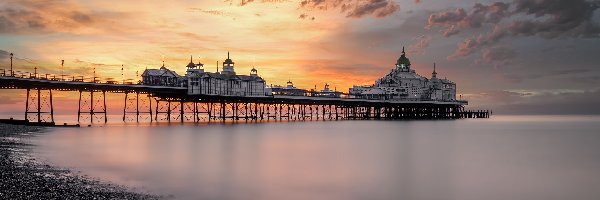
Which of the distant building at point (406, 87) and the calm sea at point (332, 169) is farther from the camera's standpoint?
the distant building at point (406, 87)

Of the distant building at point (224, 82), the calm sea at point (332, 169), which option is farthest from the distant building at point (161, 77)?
the calm sea at point (332, 169)

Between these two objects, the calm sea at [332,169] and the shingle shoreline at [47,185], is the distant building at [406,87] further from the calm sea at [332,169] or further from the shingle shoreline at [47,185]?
the shingle shoreline at [47,185]

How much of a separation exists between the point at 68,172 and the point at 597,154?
36.6m

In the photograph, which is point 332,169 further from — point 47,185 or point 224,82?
point 224,82

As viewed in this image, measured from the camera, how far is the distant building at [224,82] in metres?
84.4

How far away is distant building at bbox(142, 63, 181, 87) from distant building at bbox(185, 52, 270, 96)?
6.86 ft

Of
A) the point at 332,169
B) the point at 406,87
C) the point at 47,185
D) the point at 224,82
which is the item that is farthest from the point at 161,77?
the point at 47,185

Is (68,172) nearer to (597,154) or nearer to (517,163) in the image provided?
(517,163)

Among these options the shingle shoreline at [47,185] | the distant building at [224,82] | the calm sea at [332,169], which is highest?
the distant building at [224,82]

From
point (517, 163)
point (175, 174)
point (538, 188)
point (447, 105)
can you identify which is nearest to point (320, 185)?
point (175, 174)

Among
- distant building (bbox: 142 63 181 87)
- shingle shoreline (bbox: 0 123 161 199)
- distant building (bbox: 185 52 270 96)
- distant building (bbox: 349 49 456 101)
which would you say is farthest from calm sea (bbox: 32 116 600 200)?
distant building (bbox: 349 49 456 101)

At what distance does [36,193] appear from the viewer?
50.6 feet

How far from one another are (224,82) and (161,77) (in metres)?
10.3

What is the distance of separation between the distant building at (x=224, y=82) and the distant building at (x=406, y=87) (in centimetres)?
3598
